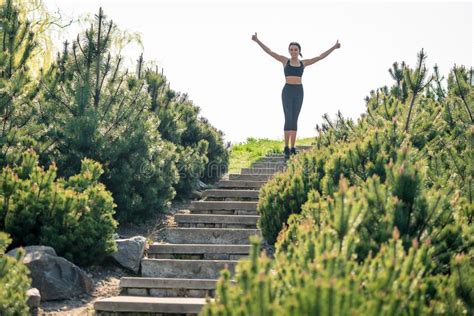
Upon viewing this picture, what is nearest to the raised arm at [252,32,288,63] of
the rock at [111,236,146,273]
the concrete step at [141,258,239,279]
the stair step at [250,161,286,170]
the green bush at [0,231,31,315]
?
the stair step at [250,161,286,170]

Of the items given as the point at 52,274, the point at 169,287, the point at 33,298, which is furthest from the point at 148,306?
the point at 52,274

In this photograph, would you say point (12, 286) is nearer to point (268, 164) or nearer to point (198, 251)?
point (198, 251)

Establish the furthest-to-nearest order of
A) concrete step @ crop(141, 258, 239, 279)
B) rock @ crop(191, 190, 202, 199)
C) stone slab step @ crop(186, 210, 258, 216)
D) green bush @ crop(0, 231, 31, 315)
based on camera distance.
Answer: rock @ crop(191, 190, 202, 199) → stone slab step @ crop(186, 210, 258, 216) → concrete step @ crop(141, 258, 239, 279) → green bush @ crop(0, 231, 31, 315)

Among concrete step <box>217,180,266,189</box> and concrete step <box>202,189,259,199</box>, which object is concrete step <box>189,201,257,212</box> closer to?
concrete step <box>202,189,259,199</box>

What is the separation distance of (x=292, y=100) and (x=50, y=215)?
22.6 ft

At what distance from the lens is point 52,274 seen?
895cm

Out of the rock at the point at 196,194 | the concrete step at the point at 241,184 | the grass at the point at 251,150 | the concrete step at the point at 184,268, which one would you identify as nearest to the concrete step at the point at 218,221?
the concrete step at the point at 184,268

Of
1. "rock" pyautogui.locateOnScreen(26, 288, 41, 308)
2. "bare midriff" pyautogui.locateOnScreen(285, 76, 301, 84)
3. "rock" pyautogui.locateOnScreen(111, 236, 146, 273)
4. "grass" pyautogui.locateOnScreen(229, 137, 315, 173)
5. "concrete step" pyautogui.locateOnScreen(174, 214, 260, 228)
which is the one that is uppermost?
"bare midriff" pyautogui.locateOnScreen(285, 76, 301, 84)

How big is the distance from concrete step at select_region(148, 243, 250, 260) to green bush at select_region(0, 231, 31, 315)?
3.44 m

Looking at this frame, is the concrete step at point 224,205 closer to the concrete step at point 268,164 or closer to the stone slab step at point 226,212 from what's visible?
the stone slab step at point 226,212

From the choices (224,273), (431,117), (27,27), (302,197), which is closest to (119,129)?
(27,27)

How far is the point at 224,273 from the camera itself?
481cm

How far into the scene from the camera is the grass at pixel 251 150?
1970 centimetres

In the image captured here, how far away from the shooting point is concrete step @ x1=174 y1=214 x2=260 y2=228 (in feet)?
39.4
